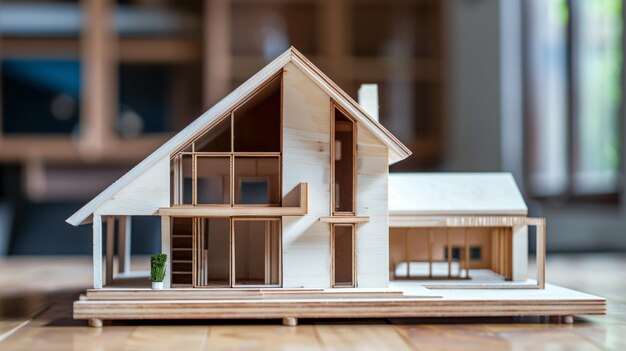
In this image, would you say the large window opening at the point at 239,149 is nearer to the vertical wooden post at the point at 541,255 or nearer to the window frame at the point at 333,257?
the window frame at the point at 333,257

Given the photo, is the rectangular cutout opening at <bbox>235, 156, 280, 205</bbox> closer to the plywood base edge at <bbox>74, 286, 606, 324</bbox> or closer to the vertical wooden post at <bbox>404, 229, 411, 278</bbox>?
the plywood base edge at <bbox>74, 286, 606, 324</bbox>

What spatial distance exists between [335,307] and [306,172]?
0.44 meters

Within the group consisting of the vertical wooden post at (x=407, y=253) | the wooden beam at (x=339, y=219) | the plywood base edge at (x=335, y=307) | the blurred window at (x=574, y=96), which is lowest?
the plywood base edge at (x=335, y=307)

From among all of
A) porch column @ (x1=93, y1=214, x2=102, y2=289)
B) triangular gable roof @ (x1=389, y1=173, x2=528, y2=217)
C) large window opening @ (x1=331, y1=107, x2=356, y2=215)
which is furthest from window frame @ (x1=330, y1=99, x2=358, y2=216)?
porch column @ (x1=93, y1=214, x2=102, y2=289)

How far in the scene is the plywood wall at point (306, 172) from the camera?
2.23 metres

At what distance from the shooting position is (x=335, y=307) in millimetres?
2100

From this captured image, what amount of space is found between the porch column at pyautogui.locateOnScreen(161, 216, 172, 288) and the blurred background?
8.16ft

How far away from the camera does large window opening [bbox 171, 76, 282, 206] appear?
7.42 ft

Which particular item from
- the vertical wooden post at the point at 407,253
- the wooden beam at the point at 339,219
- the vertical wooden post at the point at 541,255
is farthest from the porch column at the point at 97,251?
the vertical wooden post at the point at 541,255

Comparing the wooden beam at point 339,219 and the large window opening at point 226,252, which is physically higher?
the wooden beam at point 339,219

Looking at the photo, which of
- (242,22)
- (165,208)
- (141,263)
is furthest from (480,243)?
(242,22)

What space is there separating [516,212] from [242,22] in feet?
10.5

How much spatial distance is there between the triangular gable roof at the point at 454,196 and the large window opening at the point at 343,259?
346 millimetres

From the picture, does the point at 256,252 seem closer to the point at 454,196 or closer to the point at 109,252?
the point at 109,252
